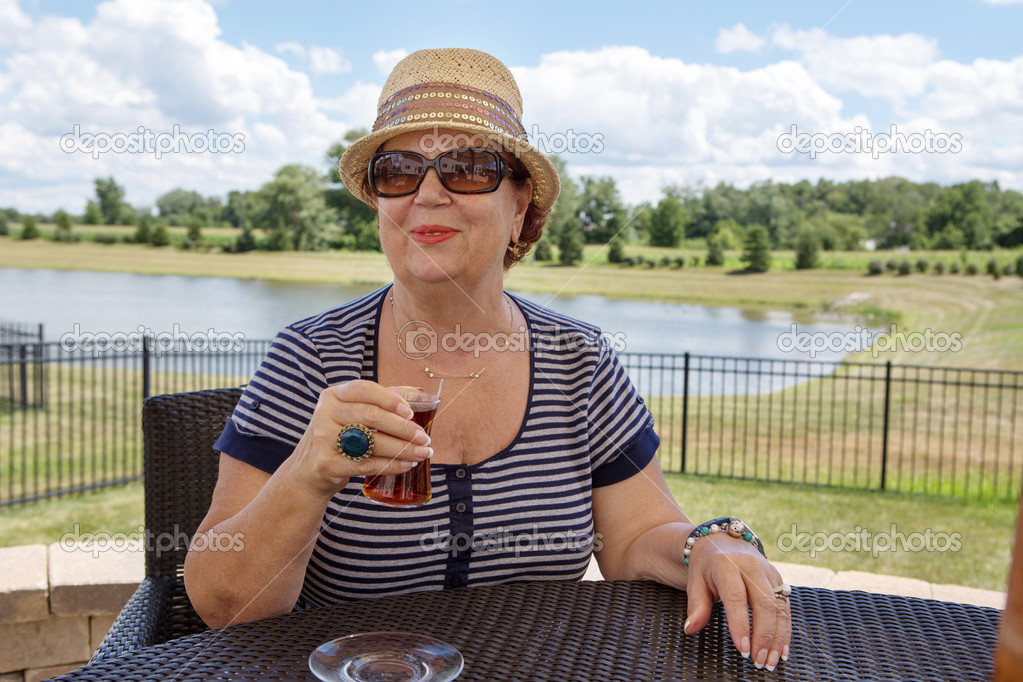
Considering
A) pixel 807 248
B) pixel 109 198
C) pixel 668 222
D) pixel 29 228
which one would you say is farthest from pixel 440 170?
pixel 29 228

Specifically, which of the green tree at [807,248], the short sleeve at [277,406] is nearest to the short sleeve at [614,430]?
the short sleeve at [277,406]

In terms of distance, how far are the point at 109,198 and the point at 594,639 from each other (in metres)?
62.0

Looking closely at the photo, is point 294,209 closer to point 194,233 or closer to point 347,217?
point 347,217

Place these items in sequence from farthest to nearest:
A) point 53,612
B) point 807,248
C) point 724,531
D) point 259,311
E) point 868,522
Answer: point 259,311
point 807,248
point 868,522
point 53,612
point 724,531

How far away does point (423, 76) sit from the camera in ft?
6.39

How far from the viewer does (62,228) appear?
210ft

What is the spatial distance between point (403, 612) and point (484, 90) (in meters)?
1.25

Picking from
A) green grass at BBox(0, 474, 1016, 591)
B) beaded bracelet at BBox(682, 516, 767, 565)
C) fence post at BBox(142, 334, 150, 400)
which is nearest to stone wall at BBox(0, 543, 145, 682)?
beaded bracelet at BBox(682, 516, 767, 565)

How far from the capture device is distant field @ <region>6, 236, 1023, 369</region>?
30.9m

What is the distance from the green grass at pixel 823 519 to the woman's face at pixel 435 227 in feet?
14.5

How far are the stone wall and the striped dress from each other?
1388 mm

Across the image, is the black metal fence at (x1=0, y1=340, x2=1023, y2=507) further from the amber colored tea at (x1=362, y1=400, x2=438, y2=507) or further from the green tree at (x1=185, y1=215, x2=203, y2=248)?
the green tree at (x1=185, y1=215, x2=203, y2=248)

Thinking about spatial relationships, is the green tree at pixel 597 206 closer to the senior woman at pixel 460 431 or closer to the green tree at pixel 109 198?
the senior woman at pixel 460 431

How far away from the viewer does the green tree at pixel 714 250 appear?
37.9 metres
